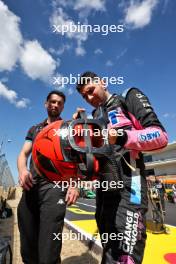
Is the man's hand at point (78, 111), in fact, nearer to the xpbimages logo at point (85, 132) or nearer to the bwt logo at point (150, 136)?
the xpbimages logo at point (85, 132)

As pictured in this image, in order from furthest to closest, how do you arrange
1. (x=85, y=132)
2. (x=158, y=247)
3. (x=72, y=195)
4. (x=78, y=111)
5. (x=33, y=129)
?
(x=158, y=247), (x=33, y=129), (x=72, y=195), (x=78, y=111), (x=85, y=132)

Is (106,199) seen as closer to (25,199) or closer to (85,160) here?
(85,160)

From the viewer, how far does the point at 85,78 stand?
6.86 ft

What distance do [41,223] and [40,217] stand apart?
60mm

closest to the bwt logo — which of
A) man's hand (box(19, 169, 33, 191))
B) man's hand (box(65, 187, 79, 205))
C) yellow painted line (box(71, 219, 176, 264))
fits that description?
man's hand (box(65, 187, 79, 205))

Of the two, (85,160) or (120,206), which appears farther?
(120,206)

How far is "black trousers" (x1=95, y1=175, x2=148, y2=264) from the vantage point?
1.68 meters

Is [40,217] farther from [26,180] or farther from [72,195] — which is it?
[72,195]

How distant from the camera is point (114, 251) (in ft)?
5.61

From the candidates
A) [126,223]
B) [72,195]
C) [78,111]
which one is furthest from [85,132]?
[72,195]

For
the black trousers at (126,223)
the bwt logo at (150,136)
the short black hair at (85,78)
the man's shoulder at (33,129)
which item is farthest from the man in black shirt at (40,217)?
the bwt logo at (150,136)

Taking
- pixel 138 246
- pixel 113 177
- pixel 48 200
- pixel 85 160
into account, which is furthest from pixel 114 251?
pixel 48 200

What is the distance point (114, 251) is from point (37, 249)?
4.26 feet

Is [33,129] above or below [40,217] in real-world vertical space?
above
